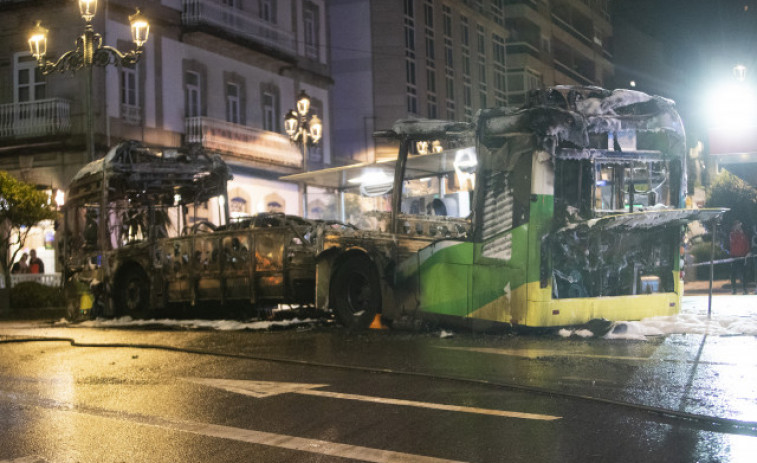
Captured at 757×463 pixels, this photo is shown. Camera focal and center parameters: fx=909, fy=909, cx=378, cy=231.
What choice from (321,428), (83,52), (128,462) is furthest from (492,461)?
(83,52)

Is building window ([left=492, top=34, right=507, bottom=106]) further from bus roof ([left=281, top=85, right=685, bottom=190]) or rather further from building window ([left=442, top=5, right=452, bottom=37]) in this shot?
bus roof ([left=281, top=85, right=685, bottom=190])

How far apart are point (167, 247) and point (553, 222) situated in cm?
863

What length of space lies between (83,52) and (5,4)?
913cm

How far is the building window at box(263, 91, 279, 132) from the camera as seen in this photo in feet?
116

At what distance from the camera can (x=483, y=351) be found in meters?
10.2

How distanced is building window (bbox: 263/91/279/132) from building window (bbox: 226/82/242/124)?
66.2 inches

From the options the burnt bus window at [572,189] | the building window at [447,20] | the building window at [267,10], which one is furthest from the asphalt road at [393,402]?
the building window at [447,20]

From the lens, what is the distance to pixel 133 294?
17.9m

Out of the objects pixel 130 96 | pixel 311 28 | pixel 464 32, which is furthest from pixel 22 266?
pixel 464 32

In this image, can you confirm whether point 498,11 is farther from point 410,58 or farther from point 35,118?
point 35,118

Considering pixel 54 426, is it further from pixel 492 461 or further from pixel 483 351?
pixel 483 351

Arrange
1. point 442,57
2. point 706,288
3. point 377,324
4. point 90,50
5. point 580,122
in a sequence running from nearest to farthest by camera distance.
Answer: point 580,122 → point 377,324 → point 90,50 → point 706,288 → point 442,57

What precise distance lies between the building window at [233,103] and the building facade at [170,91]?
1.5 inches

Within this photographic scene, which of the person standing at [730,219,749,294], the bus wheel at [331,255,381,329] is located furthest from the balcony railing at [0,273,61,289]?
the person standing at [730,219,749,294]
